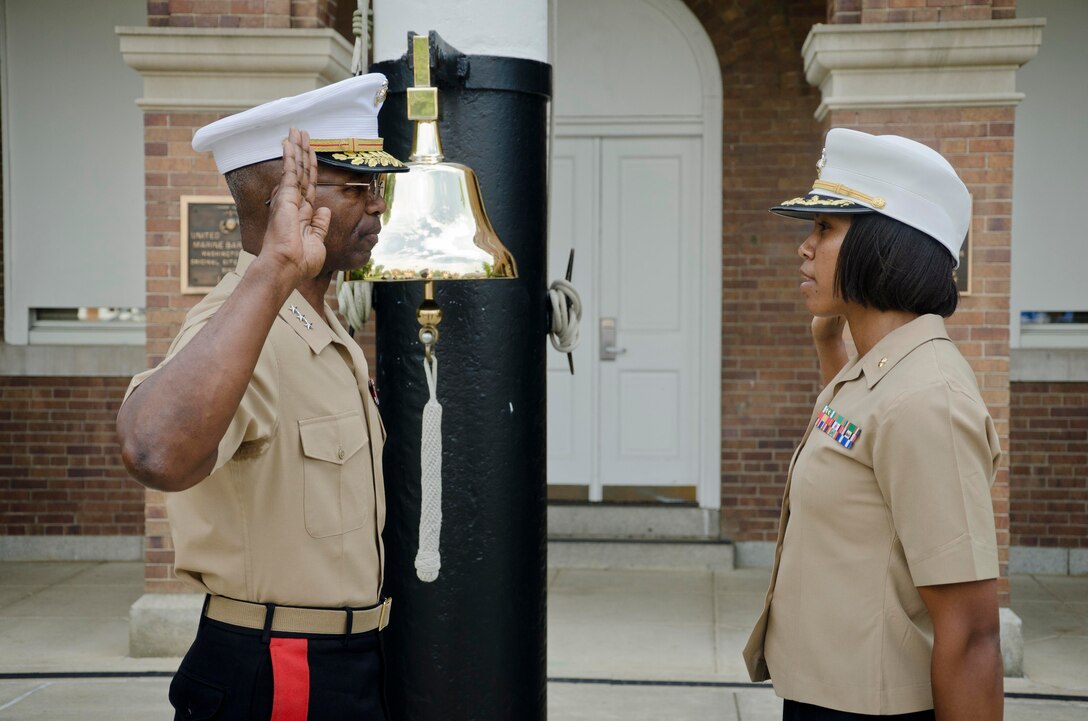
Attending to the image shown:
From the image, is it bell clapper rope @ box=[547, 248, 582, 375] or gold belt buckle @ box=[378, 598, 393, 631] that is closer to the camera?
gold belt buckle @ box=[378, 598, 393, 631]

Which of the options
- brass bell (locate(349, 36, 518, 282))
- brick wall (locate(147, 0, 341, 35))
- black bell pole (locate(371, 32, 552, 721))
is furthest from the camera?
brick wall (locate(147, 0, 341, 35))

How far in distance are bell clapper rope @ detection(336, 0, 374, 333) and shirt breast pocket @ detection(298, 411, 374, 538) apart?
14.1 inches

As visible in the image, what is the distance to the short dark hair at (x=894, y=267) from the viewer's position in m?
2.13

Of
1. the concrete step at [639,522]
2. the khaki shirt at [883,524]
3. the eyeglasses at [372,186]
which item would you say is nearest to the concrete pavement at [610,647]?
the concrete step at [639,522]

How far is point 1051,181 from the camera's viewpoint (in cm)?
732

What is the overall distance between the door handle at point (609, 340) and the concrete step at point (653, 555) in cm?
125

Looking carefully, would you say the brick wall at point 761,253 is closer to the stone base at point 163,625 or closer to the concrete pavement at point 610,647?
the concrete pavement at point 610,647

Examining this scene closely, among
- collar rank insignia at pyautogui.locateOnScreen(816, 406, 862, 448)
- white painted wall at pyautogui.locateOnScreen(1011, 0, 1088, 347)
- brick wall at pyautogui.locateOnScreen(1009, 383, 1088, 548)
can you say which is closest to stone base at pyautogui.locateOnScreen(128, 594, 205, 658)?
collar rank insignia at pyautogui.locateOnScreen(816, 406, 862, 448)

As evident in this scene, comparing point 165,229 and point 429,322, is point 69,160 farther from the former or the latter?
point 429,322

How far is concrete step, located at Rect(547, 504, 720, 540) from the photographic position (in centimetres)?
755

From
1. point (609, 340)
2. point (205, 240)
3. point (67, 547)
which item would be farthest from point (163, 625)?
point (609, 340)

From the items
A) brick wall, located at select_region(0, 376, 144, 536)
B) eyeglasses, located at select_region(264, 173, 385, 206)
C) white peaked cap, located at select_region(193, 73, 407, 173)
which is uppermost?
white peaked cap, located at select_region(193, 73, 407, 173)

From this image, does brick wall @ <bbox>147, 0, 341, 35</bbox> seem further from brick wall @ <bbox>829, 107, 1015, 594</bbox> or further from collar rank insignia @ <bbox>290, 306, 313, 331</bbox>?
collar rank insignia @ <bbox>290, 306, 313, 331</bbox>

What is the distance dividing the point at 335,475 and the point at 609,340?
5.75 metres
